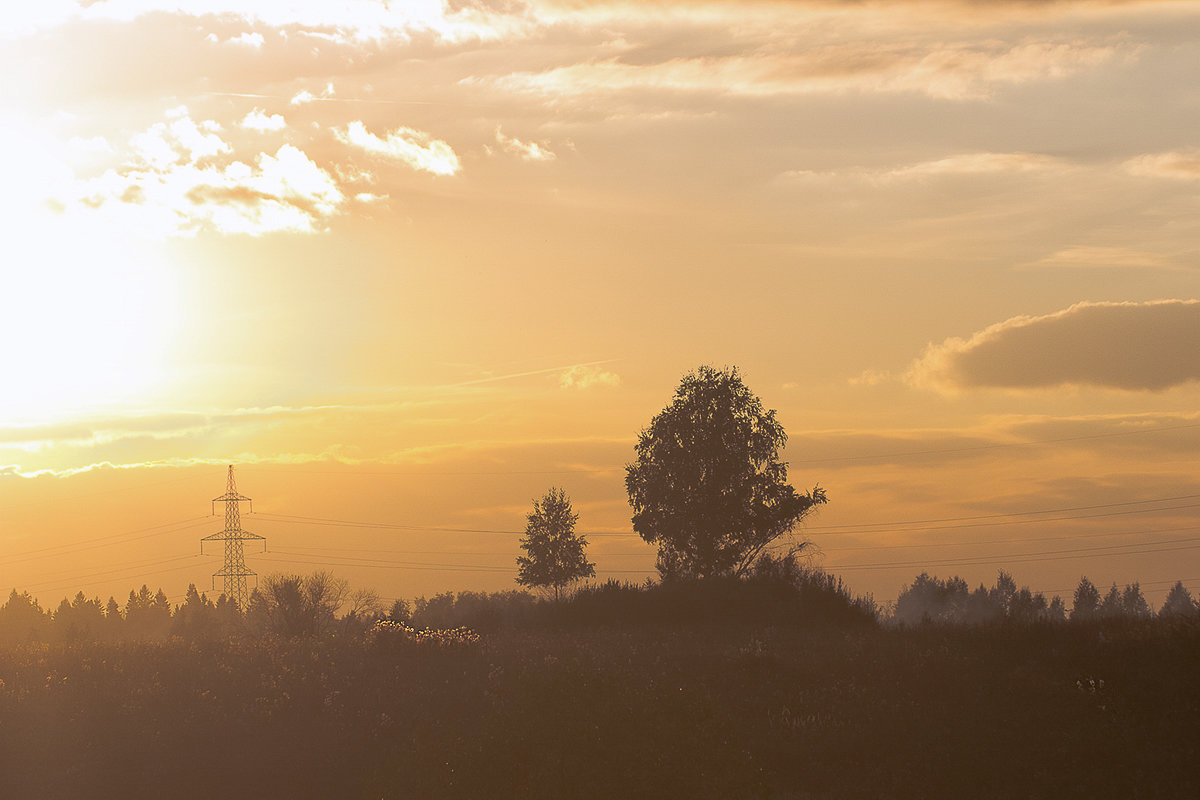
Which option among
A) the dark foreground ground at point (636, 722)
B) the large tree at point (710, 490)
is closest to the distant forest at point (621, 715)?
the dark foreground ground at point (636, 722)

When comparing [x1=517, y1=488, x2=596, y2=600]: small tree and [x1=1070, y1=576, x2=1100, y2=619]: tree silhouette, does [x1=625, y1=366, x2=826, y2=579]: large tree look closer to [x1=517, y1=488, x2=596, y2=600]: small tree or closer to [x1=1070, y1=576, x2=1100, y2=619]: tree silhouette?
[x1=517, y1=488, x2=596, y2=600]: small tree

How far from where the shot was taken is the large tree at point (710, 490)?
6122cm

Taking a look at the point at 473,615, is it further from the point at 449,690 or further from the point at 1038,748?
the point at 1038,748

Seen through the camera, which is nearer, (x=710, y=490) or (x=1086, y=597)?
(x=710, y=490)

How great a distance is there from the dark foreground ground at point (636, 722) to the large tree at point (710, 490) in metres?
26.8

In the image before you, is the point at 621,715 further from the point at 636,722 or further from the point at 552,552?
the point at 552,552

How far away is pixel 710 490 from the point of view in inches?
2414

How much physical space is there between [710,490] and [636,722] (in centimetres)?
3483

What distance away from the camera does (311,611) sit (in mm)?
51062

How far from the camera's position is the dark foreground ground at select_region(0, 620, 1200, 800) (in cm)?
2380

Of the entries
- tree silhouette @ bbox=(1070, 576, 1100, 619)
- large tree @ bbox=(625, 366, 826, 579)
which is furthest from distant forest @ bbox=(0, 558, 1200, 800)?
tree silhouette @ bbox=(1070, 576, 1100, 619)

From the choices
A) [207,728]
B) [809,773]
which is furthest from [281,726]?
[809,773]

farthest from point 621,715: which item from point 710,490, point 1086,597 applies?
point 1086,597

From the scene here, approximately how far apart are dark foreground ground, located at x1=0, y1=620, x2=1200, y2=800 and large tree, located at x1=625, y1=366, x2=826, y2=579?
26.8 metres
